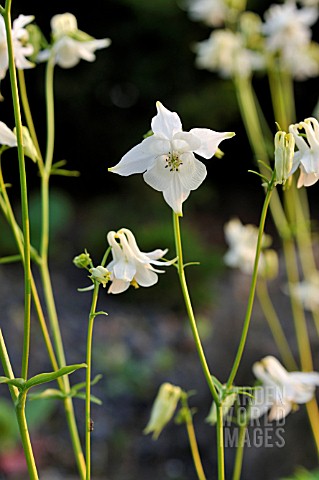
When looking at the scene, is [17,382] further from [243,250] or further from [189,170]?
[243,250]

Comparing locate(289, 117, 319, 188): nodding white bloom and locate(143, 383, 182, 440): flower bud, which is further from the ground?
locate(289, 117, 319, 188): nodding white bloom

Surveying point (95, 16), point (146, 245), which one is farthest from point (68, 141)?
point (146, 245)

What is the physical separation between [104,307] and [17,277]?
0.75 metres

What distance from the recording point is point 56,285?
5.61 m

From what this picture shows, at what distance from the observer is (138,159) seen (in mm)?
908

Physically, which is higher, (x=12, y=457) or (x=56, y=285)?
(x=56, y=285)

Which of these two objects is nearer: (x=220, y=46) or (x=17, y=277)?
(x=220, y=46)

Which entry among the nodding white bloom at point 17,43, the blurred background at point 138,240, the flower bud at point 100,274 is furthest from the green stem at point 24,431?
the blurred background at point 138,240

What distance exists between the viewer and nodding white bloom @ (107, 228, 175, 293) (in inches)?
38.8

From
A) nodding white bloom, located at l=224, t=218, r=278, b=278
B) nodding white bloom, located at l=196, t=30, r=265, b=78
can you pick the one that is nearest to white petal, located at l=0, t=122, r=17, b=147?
nodding white bloom, located at l=224, t=218, r=278, b=278

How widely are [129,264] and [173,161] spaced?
0.17 m

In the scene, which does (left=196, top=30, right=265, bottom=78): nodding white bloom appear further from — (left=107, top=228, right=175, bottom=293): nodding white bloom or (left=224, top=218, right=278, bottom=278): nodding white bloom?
(left=107, top=228, right=175, bottom=293): nodding white bloom

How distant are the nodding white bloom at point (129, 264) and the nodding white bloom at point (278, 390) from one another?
0.42 metres

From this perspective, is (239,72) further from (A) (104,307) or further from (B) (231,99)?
(B) (231,99)
